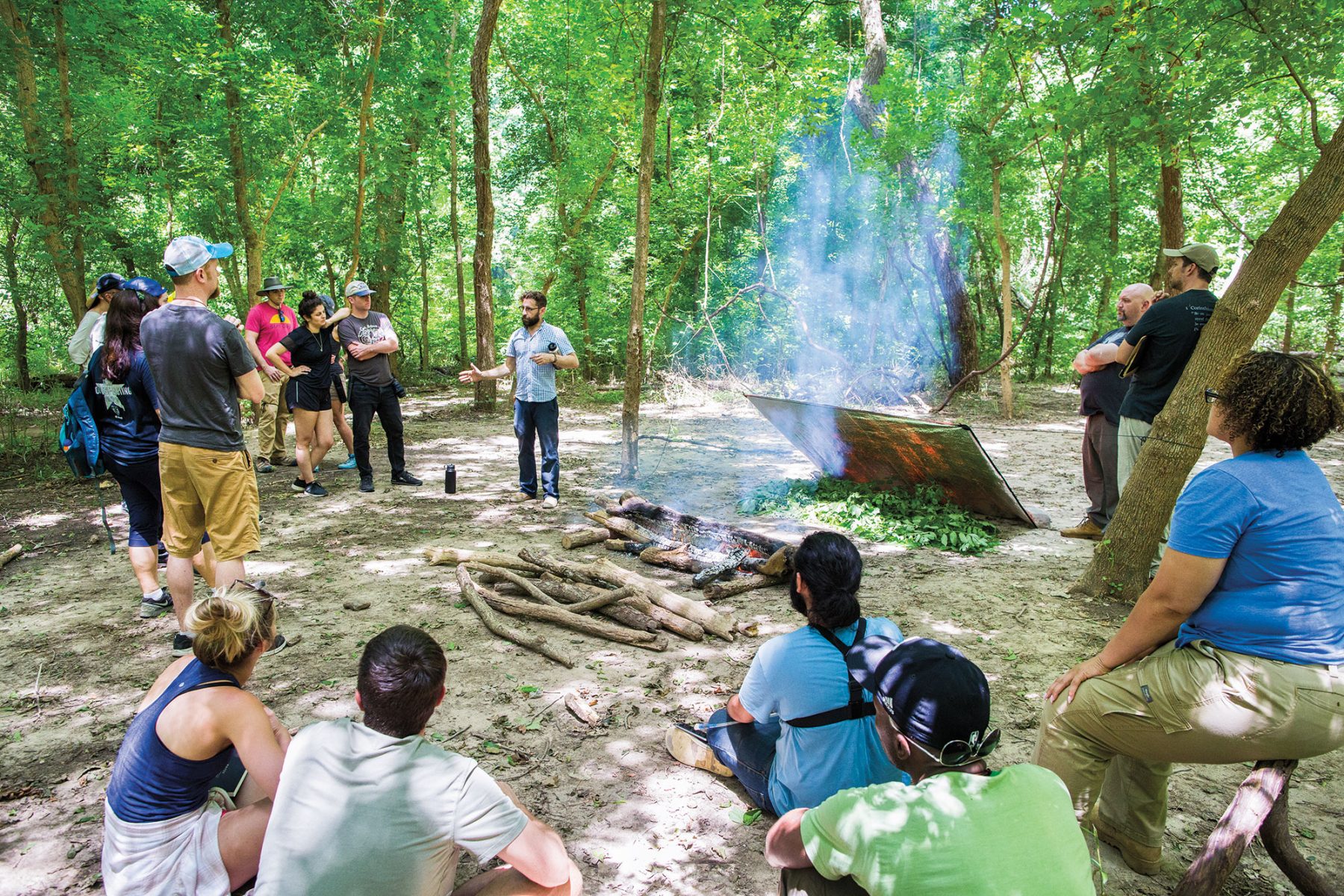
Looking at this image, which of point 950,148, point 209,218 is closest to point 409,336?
point 209,218

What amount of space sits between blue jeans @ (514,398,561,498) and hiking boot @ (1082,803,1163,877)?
5419mm

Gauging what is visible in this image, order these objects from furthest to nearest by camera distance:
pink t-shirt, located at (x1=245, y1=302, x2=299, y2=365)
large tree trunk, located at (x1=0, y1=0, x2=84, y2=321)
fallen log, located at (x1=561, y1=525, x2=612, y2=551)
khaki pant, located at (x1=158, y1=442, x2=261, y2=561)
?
large tree trunk, located at (x1=0, y1=0, x2=84, y2=321)
pink t-shirt, located at (x1=245, y1=302, x2=299, y2=365)
fallen log, located at (x1=561, y1=525, x2=612, y2=551)
khaki pant, located at (x1=158, y1=442, x2=261, y2=561)

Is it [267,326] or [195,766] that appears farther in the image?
[267,326]

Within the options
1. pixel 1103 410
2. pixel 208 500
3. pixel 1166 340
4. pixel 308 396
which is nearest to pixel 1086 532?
pixel 1103 410

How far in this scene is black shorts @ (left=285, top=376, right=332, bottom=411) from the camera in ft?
24.0

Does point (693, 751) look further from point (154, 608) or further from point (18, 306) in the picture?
point (18, 306)

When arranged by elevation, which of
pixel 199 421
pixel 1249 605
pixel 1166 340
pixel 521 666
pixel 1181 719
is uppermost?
pixel 1166 340

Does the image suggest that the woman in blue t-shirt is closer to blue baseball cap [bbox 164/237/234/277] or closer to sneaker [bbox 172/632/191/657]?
sneaker [bbox 172/632/191/657]

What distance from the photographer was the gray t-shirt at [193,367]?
12.4ft

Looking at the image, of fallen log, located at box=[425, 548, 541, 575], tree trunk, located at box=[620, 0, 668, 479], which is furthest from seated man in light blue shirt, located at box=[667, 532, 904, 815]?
tree trunk, located at box=[620, 0, 668, 479]

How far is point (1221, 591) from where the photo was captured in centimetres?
220

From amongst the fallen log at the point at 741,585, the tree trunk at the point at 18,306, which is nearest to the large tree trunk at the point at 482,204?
the fallen log at the point at 741,585

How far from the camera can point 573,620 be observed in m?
4.52

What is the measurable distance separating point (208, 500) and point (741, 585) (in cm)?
336
